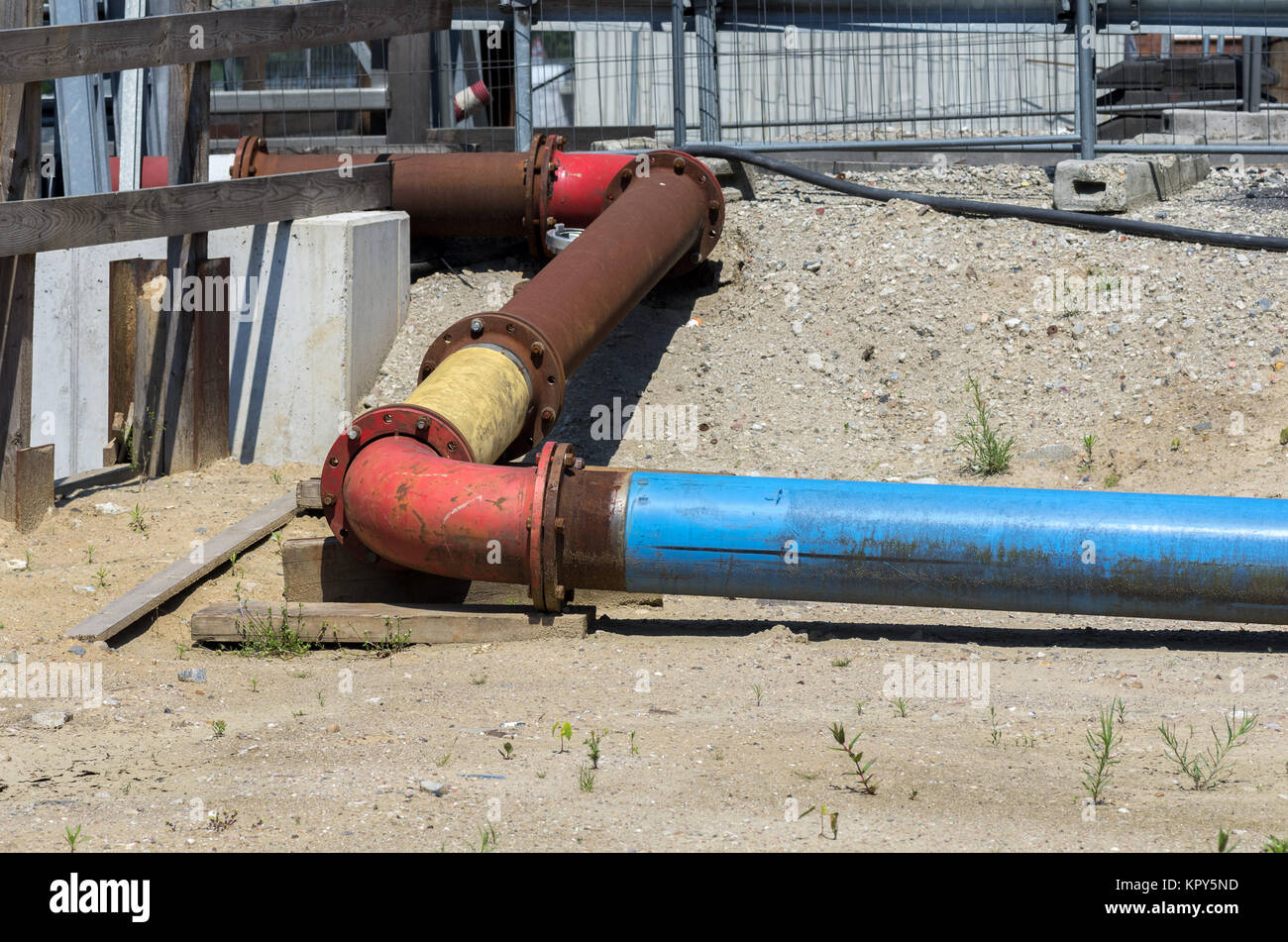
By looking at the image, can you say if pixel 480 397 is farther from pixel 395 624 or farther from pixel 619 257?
pixel 619 257

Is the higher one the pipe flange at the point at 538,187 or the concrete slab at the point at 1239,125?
the concrete slab at the point at 1239,125

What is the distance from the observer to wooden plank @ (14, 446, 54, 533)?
4902mm

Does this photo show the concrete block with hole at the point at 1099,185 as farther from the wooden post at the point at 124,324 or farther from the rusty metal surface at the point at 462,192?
the wooden post at the point at 124,324

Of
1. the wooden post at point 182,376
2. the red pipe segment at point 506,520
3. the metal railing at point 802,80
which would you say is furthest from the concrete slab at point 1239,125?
the red pipe segment at point 506,520

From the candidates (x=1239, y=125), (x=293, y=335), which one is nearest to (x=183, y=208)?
(x=293, y=335)

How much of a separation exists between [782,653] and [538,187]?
403cm

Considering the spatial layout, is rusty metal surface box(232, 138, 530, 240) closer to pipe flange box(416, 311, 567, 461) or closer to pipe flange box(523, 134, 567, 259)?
pipe flange box(523, 134, 567, 259)

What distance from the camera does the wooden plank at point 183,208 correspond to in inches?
188

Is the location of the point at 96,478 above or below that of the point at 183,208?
below

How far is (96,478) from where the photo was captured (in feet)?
18.5

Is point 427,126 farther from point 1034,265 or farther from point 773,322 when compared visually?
point 1034,265

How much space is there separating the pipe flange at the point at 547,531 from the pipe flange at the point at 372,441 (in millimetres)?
335

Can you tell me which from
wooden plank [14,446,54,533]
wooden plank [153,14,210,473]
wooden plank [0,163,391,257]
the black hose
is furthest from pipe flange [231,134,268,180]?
wooden plank [14,446,54,533]
